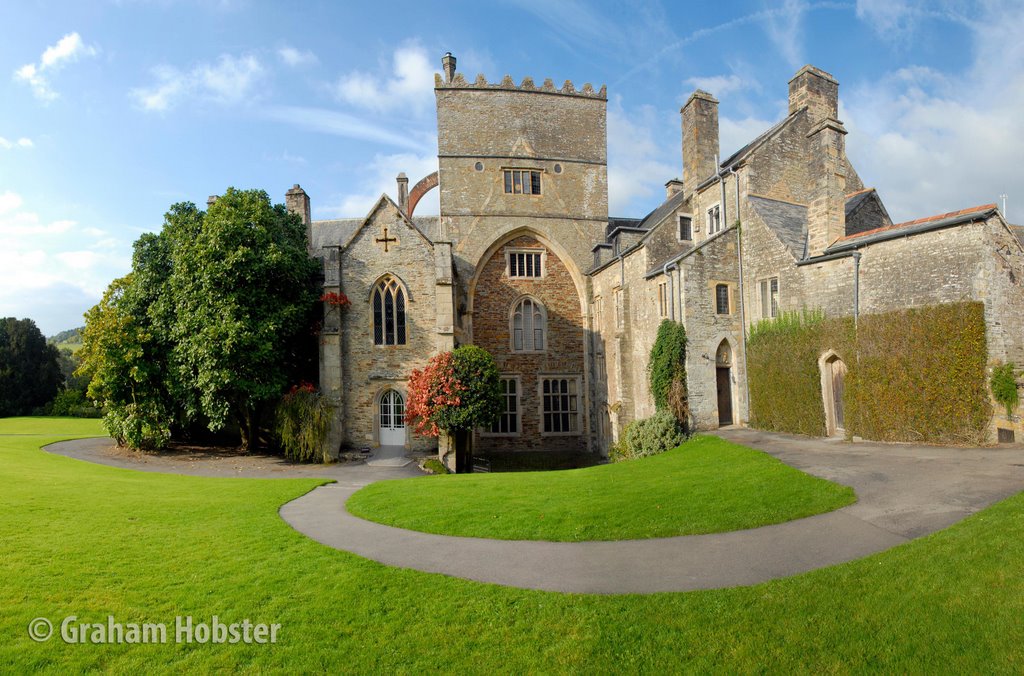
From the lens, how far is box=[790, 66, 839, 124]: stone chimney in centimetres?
2320

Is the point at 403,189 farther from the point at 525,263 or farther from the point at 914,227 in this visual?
the point at 914,227

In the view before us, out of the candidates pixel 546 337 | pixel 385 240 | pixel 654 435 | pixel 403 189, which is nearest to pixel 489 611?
pixel 654 435

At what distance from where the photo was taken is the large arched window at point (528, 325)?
2922 cm

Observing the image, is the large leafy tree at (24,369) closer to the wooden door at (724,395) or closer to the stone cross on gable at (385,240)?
the stone cross on gable at (385,240)

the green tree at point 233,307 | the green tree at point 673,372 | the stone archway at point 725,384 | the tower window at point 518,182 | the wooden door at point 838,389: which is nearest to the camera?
the wooden door at point 838,389

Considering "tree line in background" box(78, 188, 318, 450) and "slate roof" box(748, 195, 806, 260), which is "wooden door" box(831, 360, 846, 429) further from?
"tree line in background" box(78, 188, 318, 450)

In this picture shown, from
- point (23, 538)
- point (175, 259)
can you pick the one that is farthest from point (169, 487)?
point (175, 259)

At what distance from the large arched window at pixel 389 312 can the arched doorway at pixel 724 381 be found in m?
13.9

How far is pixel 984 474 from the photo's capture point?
11.2 metres

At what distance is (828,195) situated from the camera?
1870cm

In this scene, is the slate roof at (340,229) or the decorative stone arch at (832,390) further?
the slate roof at (340,229)

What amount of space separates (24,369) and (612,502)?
52995 mm

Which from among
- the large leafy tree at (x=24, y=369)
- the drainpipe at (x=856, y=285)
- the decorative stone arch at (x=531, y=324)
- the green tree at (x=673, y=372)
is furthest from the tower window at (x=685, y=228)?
the large leafy tree at (x=24, y=369)

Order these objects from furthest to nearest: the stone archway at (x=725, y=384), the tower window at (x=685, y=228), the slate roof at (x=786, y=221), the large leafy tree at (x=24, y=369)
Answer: the large leafy tree at (x=24, y=369), the tower window at (x=685, y=228), the stone archway at (x=725, y=384), the slate roof at (x=786, y=221)
